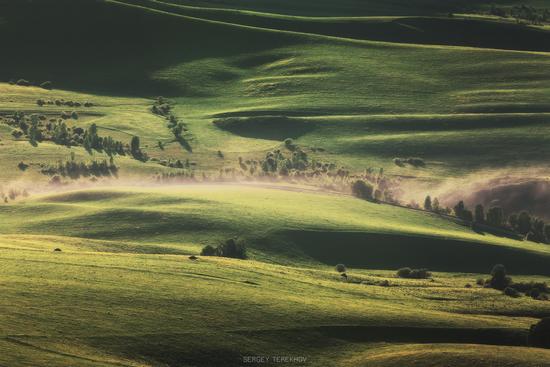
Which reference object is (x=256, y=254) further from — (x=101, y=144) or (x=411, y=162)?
(x=101, y=144)

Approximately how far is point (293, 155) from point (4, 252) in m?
97.0

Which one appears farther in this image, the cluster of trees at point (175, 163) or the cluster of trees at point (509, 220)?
the cluster of trees at point (175, 163)

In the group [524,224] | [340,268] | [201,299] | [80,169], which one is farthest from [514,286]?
[80,169]

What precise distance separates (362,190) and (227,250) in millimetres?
48321

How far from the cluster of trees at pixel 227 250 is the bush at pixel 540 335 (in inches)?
1469

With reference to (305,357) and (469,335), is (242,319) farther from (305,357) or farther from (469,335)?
(469,335)

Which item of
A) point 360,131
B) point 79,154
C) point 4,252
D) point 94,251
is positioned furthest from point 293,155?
point 4,252

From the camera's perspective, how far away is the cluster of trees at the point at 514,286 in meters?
100

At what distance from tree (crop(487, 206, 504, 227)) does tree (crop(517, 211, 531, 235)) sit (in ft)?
8.45

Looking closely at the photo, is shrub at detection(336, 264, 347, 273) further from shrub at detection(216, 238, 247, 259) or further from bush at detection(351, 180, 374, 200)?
bush at detection(351, 180, 374, 200)

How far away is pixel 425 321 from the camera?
81438 mm

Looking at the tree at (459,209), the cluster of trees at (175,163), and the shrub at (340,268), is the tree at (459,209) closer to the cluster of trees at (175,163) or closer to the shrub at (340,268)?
the shrub at (340,268)

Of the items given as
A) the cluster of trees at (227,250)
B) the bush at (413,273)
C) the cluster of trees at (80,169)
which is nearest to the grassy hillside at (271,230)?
the cluster of trees at (227,250)

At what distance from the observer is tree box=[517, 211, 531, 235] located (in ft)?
467
